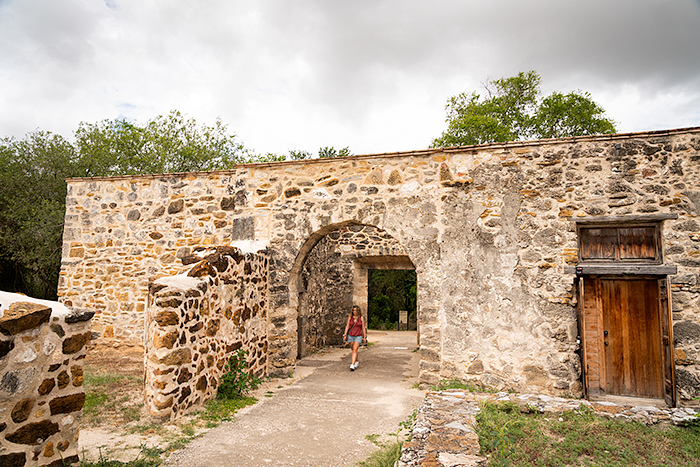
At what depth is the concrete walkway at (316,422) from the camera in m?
3.80

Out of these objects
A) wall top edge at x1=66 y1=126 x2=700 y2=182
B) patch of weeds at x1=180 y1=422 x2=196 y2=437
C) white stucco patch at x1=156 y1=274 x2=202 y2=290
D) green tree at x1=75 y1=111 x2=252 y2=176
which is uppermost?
green tree at x1=75 y1=111 x2=252 y2=176

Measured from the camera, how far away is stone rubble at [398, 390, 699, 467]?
116 inches

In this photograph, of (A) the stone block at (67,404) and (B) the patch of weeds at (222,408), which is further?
(B) the patch of weeds at (222,408)

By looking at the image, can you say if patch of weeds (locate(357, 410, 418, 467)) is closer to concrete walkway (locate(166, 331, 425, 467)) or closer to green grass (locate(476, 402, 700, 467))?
concrete walkway (locate(166, 331, 425, 467))

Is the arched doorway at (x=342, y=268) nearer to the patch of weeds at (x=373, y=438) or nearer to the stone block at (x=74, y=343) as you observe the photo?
the patch of weeds at (x=373, y=438)

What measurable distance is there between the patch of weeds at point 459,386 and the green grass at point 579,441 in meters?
1.78

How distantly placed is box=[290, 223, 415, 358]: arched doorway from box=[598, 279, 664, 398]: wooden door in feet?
16.9

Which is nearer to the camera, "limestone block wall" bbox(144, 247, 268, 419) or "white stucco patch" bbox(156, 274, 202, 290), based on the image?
"limestone block wall" bbox(144, 247, 268, 419)

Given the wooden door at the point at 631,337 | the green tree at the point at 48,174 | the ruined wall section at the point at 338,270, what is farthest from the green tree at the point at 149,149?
the wooden door at the point at 631,337

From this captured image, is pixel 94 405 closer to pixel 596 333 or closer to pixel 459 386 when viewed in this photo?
pixel 459 386

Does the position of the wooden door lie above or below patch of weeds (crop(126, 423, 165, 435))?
above

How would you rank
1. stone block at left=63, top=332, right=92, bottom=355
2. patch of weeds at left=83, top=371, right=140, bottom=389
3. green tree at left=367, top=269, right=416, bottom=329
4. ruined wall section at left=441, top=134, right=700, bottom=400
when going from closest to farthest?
stone block at left=63, top=332, right=92, bottom=355
ruined wall section at left=441, top=134, right=700, bottom=400
patch of weeds at left=83, top=371, right=140, bottom=389
green tree at left=367, top=269, right=416, bottom=329

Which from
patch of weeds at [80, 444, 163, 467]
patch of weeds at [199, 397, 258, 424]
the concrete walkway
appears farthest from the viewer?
Answer: patch of weeds at [199, 397, 258, 424]

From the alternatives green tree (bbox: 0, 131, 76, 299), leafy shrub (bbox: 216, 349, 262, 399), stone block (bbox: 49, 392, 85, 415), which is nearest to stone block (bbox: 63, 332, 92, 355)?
stone block (bbox: 49, 392, 85, 415)
